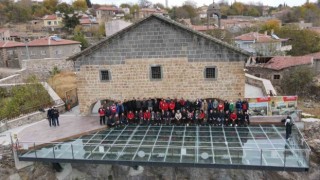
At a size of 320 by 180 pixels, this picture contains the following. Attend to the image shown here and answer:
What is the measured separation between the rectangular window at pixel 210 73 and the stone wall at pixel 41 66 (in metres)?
23.3

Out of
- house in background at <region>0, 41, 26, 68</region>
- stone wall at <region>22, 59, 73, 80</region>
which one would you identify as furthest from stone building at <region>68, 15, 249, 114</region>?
house in background at <region>0, 41, 26, 68</region>

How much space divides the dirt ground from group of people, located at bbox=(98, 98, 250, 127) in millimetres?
8708

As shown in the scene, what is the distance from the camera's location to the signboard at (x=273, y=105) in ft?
57.5

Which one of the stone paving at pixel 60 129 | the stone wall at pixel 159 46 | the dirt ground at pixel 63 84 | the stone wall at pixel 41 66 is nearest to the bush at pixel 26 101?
the dirt ground at pixel 63 84

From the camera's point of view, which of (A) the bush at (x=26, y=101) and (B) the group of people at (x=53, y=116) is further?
(A) the bush at (x=26, y=101)

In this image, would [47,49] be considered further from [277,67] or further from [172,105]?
[277,67]

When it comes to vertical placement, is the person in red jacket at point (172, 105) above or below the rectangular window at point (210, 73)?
below

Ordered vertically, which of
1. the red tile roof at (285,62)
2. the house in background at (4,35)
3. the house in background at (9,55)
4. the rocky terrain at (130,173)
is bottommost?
the rocky terrain at (130,173)

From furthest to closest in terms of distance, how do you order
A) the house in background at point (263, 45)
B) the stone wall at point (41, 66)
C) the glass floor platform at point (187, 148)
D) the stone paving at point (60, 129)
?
1. the house in background at point (263, 45)
2. the stone wall at point (41, 66)
3. the stone paving at point (60, 129)
4. the glass floor platform at point (187, 148)

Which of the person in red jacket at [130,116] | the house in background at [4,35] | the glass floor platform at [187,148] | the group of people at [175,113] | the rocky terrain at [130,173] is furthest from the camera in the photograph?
the house in background at [4,35]

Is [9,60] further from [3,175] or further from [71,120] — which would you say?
[3,175]

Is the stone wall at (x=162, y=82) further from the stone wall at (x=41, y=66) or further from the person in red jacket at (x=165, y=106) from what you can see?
the stone wall at (x=41, y=66)

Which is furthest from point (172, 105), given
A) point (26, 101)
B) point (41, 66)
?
point (41, 66)

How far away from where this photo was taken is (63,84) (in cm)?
2784
